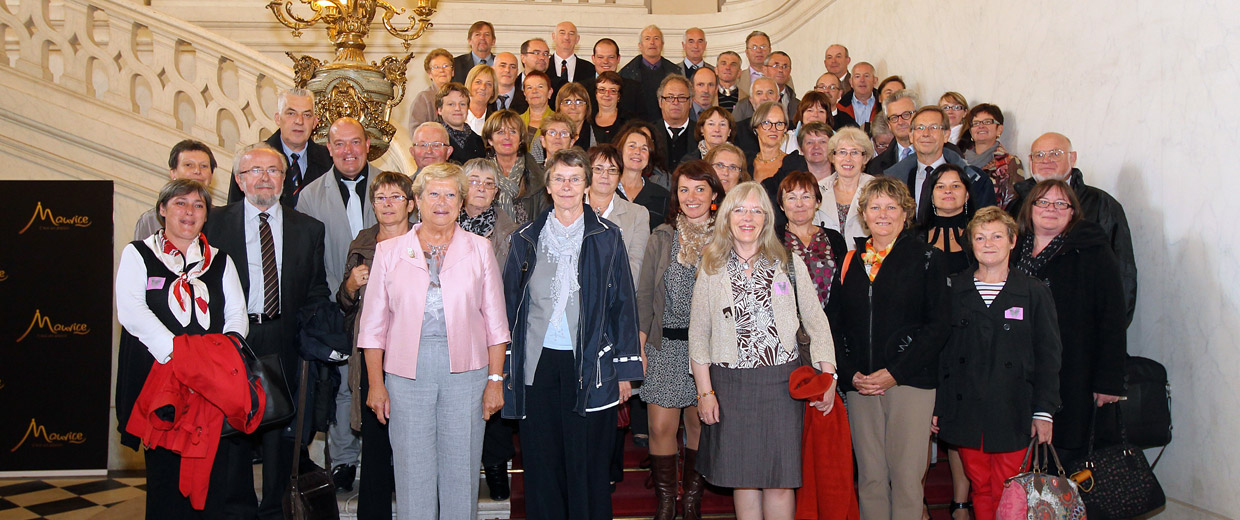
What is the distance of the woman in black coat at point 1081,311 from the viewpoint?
12.8ft

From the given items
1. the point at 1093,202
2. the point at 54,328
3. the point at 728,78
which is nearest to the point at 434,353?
the point at 1093,202

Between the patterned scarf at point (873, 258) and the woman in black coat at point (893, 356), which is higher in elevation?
the patterned scarf at point (873, 258)

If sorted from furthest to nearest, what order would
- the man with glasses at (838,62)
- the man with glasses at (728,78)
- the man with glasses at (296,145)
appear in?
the man with glasses at (838,62) → the man with glasses at (728,78) → the man with glasses at (296,145)

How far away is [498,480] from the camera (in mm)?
4281

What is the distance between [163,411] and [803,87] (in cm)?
726

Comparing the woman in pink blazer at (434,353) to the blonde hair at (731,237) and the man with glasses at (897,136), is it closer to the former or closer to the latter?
the blonde hair at (731,237)

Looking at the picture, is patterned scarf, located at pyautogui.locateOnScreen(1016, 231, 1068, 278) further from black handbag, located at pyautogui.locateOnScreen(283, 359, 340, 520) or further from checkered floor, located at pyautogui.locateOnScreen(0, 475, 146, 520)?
checkered floor, located at pyautogui.locateOnScreen(0, 475, 146, 520)

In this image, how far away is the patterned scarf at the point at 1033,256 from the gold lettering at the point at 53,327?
251 inches

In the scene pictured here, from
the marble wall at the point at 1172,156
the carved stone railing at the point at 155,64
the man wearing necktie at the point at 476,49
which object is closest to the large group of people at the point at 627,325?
the marble wall at the point at 1172,156

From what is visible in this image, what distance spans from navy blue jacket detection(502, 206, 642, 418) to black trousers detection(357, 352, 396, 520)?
2.04ft

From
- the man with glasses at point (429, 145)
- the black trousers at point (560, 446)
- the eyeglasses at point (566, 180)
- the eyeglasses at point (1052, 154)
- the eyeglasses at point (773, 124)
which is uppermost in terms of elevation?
the eyeglasses at point (773, 124)

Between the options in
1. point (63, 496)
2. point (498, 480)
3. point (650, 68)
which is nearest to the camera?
point (498, 480)

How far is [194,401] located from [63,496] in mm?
3308

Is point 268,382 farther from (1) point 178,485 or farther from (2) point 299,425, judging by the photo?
(1) point 178,485
